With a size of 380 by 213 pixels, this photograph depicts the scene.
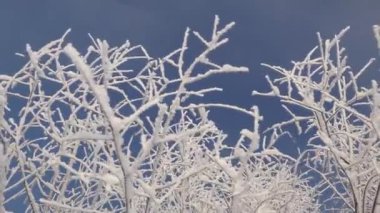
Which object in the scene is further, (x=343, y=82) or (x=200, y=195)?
(x=200, y=195)

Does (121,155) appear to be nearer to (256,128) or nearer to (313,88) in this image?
(256,128)

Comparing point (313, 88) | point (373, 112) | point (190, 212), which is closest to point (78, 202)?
point (190, 212)

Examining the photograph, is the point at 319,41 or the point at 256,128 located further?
the point at 319,41

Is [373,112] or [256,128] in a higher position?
[373,112]

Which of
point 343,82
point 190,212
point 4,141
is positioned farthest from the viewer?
point 190,212

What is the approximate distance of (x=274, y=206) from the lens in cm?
1405

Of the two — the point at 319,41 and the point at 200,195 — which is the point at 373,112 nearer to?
the point at 319,41

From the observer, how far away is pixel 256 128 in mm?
5109

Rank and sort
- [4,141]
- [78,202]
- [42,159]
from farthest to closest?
[78,202] < [42,159] < [4,141]

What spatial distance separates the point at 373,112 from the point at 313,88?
4.32ft

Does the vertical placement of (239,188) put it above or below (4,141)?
below

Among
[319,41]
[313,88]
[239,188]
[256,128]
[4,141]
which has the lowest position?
[239,188]

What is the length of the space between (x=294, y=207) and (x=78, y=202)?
5.75m

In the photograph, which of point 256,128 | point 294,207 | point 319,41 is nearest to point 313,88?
point 319,41
